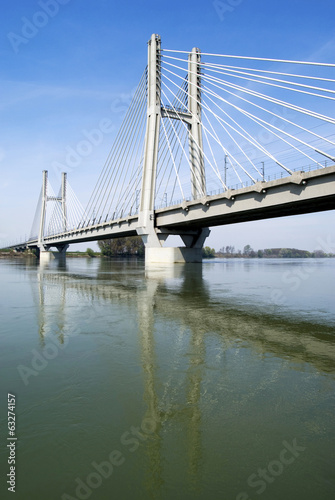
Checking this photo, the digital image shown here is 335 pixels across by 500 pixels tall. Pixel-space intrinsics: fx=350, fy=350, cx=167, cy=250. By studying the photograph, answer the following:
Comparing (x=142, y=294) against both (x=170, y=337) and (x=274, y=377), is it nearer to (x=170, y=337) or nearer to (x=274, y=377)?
(x=170, y=337)

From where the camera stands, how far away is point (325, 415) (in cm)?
448

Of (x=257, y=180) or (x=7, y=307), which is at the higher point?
(x=257, y=180)

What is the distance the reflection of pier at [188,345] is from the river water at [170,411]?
25 millimetres

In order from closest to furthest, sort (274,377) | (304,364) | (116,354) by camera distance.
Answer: (274,377), (304,364), (116,354)

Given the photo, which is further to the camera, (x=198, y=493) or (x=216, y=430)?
(x=216, y=430)

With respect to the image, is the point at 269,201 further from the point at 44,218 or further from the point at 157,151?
the point at 44,218

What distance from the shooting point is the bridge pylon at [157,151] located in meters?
45.4

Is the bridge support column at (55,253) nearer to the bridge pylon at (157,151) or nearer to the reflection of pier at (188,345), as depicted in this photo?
the bridge pylon at (157,151)

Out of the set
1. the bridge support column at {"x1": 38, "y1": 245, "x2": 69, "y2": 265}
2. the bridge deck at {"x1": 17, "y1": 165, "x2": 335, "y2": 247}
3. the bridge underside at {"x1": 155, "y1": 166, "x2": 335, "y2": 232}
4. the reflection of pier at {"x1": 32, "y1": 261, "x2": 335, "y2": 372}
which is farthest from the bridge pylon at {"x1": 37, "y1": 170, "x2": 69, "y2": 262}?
the reflection of pier at {"x1": 32, "y1": 261, "x2": 335, "y2": 372}

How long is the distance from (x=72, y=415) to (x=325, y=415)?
321 cm

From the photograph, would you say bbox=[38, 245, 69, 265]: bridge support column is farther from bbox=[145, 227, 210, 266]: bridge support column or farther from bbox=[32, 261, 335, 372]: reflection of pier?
bbox=[32, 261, 335, 372]: reflection of pier

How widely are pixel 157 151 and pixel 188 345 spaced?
135ft

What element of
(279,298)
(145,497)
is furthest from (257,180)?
(145,497)

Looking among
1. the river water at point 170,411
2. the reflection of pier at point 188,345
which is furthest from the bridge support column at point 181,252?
the river water at point 170,411
